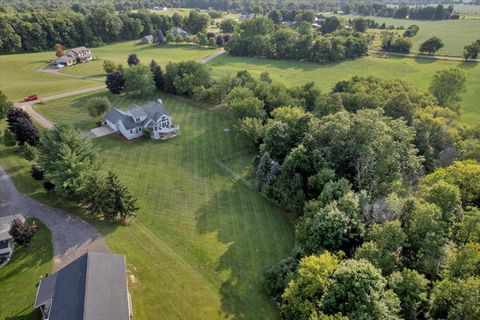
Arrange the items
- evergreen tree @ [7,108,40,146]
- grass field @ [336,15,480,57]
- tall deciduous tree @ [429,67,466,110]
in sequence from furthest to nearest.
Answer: grass field @ [336,15,480,57] → tall deciduous tree @ [429,67,466,110] → evergreen tree @ [7,108,40,146]

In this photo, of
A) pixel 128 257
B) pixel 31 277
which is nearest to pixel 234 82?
pixel 128 257

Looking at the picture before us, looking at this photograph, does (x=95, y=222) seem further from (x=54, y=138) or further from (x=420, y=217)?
(x=420, y=217)

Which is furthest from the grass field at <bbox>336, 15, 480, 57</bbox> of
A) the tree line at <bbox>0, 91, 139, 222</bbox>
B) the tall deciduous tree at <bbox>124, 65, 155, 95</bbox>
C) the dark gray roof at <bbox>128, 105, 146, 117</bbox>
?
the tree line at <bbox>0, 91, 139, 222</bbox>

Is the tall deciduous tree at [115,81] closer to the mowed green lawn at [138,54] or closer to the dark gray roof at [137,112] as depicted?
the dark gray roof at [137,112]

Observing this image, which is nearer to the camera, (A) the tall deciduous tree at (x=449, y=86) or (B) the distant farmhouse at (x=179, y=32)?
(A) the tall deciduous tree at (x=449, y=86)

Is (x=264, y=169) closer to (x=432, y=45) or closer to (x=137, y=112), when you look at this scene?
(x=137, y=112)

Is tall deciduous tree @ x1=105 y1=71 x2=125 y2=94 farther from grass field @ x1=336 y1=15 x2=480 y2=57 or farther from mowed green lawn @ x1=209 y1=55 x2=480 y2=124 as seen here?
grass field @ x1=336 y1=15 x2=480 y2=57

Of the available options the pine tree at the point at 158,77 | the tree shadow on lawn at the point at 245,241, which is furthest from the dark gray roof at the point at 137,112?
the tree shadow on lawn at the point at 245,241
